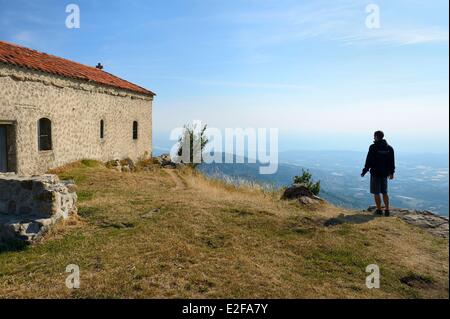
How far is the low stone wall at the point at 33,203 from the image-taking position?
7.02 m

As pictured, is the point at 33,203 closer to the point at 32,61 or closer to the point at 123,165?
the point at 32,61

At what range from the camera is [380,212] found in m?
9.85

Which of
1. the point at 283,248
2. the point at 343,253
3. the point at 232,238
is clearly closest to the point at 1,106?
the point at 232,238

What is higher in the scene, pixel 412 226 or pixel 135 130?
pixel 135 130

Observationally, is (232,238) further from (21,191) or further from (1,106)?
(1,106)

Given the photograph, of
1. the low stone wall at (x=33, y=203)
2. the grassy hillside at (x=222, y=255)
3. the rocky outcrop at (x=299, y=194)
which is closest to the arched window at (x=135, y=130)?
the grassy hillside at (x=222, y=255)

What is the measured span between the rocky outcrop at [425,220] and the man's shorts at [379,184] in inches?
45.6

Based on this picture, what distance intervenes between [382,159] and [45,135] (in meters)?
13.3

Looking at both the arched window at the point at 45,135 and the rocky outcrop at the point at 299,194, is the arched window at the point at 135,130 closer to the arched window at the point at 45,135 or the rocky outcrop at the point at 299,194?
the arched window at the point at 45,135

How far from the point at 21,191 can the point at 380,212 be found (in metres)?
9.49

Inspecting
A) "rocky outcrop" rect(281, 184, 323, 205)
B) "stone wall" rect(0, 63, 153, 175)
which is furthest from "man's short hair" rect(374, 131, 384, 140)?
"stone wall" rect(0, 63, 153, 175)

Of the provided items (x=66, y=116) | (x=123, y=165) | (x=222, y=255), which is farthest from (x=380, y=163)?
(x=123, y=165)

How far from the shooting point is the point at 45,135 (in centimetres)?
1454
